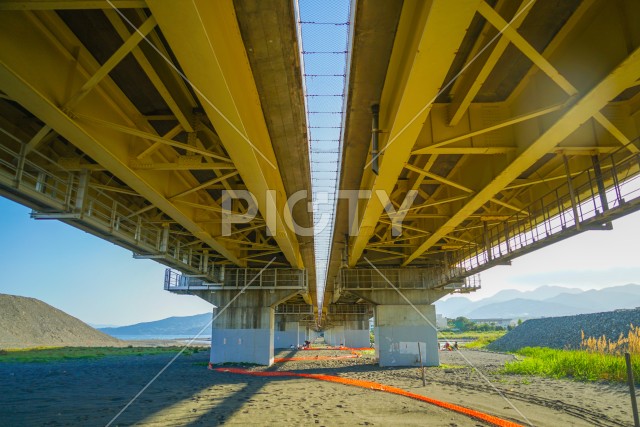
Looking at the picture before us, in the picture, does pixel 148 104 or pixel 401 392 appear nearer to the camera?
pixel 148 104

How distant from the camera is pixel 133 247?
50.9 ft

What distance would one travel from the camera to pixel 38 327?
8038cm

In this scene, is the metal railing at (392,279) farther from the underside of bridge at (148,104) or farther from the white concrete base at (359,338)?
the white concrete base at (359,338)

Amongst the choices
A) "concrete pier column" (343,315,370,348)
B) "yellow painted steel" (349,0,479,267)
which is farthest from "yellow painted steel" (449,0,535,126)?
"concrete pier column" (343,315,370,348)

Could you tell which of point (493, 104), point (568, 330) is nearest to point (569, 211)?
point (493, 104)

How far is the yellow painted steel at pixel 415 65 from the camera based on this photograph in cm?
504

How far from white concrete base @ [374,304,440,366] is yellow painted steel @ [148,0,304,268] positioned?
19.3 m

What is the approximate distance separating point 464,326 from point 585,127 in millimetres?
145328

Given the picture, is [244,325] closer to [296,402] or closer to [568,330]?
[296,402]

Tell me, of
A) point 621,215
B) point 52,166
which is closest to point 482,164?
point 621,215

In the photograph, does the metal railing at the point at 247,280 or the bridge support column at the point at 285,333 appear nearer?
the metal railing at the point at 247,280

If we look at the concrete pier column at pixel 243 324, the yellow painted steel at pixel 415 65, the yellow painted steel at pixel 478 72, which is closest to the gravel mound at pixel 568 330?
the concrete pier column at pixel 243 324

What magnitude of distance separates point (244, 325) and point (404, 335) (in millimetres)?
10792

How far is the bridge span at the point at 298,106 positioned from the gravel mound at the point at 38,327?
6678 centimetres
